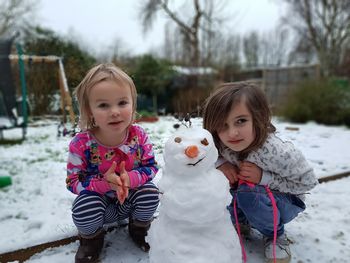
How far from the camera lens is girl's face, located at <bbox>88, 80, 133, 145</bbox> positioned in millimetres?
1202

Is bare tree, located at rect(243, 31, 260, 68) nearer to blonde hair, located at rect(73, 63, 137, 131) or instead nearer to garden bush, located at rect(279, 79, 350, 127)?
garden bush, located at rect(279, 79, 350, 127)

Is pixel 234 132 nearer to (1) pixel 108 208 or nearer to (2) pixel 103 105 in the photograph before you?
(2) pixel 103 105

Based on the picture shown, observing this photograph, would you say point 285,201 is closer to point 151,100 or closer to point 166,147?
point 166,147

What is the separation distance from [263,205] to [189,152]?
525 mm

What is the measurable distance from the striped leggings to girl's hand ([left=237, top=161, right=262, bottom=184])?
1.35ft

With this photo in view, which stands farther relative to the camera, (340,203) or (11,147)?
(11,147)

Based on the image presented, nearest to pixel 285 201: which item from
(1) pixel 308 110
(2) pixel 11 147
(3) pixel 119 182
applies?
(3) pixel 119 182

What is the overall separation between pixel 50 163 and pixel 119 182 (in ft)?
7.21

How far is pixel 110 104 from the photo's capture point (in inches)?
48.0

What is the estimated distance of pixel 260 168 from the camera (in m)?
1.30

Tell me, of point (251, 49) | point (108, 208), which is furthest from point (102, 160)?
point (251, 49)

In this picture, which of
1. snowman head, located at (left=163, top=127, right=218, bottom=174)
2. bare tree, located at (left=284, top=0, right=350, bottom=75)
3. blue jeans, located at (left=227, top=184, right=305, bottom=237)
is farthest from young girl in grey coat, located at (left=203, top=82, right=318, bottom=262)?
bare tree, located at (left=284, top=0, right=350, bottom=75)

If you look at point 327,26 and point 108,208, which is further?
point 327,26

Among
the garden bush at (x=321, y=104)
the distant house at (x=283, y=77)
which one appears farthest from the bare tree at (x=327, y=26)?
the garden bush at (x=321, y=104)
